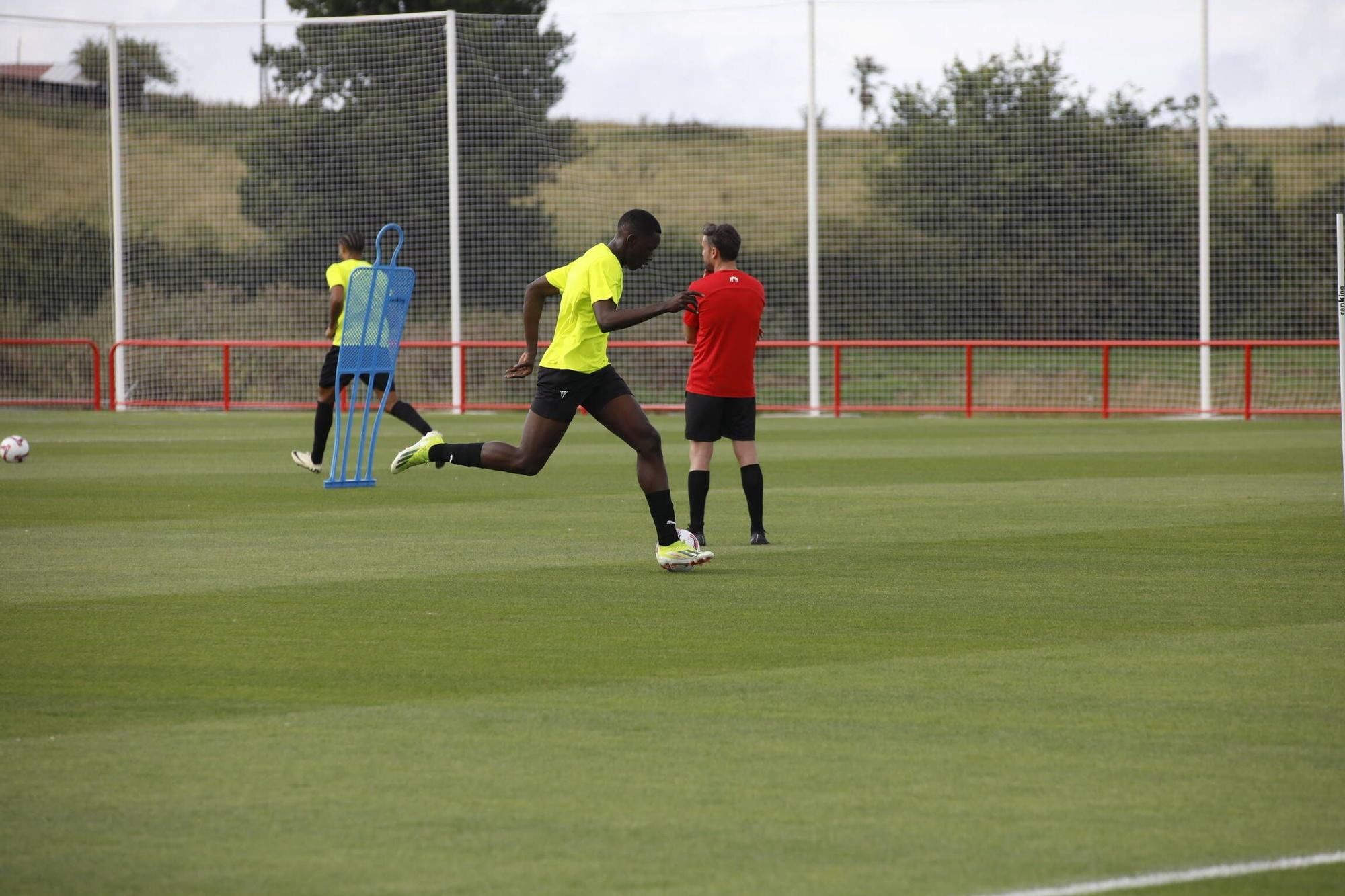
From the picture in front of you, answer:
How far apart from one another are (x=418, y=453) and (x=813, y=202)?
20.6 m

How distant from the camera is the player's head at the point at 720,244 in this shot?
1142 cm

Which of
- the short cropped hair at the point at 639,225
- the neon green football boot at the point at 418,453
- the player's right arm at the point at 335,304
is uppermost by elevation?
the short cropped hair at the point at 639,225

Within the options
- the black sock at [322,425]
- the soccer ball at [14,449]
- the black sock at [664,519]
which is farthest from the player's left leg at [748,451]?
the soccer ball at [14,449]

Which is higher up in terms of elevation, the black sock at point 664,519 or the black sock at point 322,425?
the black sock at point 322,425

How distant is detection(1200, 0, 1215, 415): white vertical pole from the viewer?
28.2m

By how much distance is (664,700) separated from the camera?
6371 mm

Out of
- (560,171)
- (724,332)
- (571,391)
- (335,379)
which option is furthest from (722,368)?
(560,171)

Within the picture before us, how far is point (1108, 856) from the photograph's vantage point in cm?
446

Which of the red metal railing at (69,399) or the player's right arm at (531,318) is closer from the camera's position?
the player's right arm at (531,318)

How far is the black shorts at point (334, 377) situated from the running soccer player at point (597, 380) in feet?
19.0

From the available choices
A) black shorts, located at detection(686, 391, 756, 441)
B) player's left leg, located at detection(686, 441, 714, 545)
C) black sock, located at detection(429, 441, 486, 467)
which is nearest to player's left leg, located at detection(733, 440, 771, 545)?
black shorts, located at detection(686, 391, 756, 441)

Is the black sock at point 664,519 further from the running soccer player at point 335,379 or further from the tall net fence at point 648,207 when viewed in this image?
the tall net fence at point 648,207

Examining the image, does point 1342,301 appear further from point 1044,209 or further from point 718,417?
point 1044,209

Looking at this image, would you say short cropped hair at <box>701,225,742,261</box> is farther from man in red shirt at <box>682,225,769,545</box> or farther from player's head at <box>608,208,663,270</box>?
player's head at <box>608,208,663,270</box>
